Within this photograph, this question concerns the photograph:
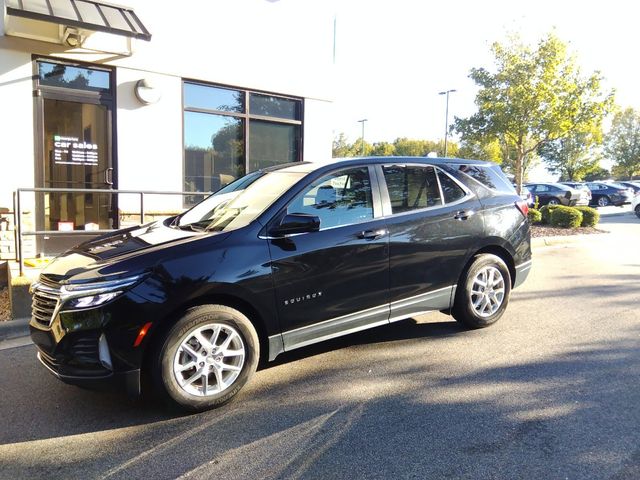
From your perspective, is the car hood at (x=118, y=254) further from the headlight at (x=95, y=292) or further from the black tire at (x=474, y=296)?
the black tire at (x=474, y=296)

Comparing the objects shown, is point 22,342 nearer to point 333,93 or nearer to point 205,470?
point 205,470

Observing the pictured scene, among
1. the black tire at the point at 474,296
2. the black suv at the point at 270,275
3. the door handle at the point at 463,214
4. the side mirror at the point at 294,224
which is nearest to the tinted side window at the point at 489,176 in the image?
the black suv at the point at 270,275

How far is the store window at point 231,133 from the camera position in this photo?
9430 mm

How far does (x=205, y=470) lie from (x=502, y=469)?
1.64 metres

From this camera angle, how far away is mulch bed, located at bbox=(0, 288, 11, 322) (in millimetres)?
5763

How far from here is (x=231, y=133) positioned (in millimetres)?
9891

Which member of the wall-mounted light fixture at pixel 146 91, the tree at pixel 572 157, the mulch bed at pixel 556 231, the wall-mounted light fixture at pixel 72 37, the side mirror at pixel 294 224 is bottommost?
the mulch bed at pixel 556 231

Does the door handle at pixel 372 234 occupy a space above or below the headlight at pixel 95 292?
above

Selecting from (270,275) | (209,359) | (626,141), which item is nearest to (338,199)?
(270,275)

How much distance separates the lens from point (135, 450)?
308 cm

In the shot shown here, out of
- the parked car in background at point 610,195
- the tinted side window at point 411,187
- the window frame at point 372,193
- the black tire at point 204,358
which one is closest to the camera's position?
the black tire at point 204,358

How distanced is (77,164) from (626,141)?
60.8m

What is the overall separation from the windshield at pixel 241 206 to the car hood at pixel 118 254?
7.3 inches

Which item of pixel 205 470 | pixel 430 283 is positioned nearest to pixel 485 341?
pixel 430 283
